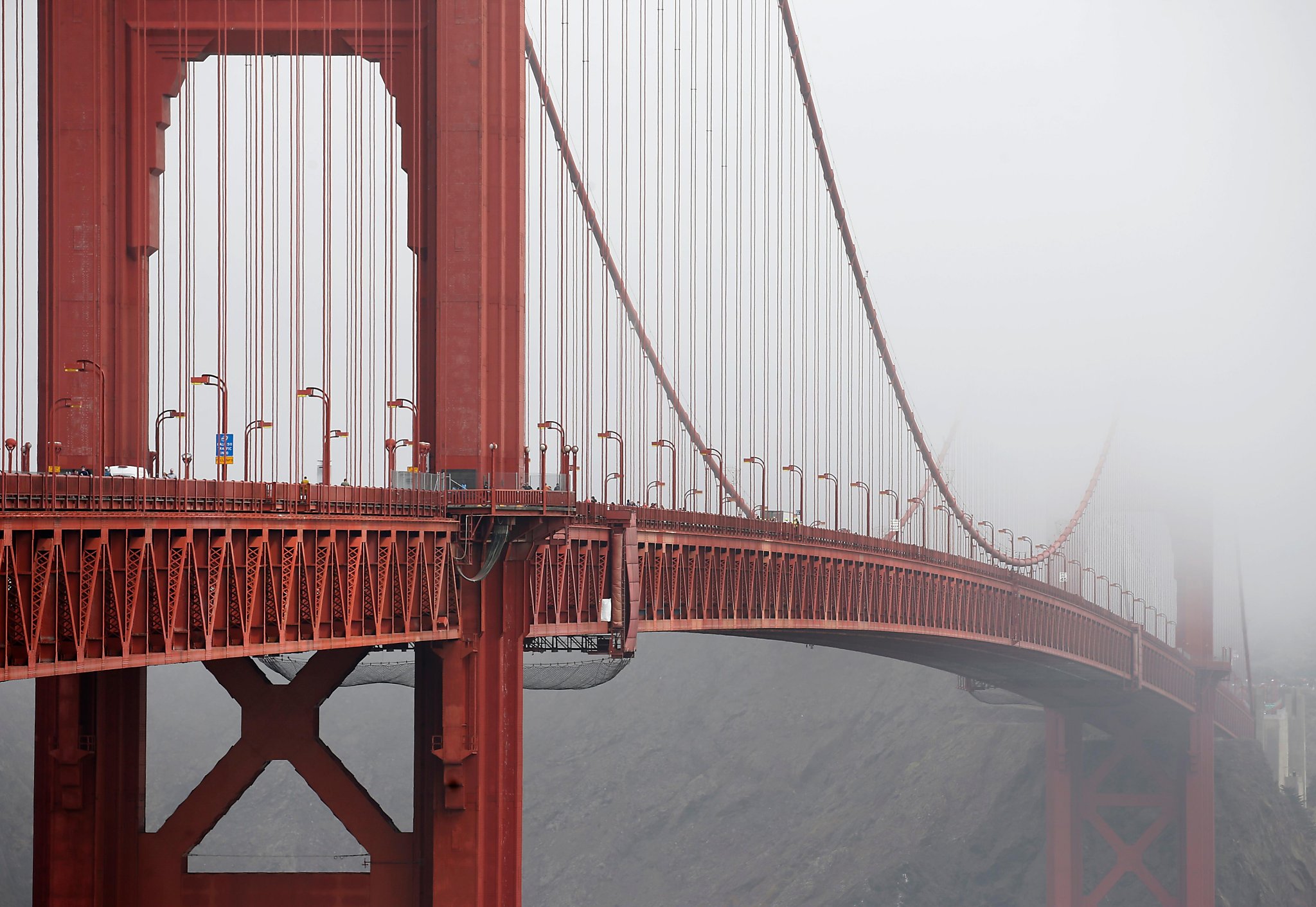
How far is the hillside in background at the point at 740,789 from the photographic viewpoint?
81.1m

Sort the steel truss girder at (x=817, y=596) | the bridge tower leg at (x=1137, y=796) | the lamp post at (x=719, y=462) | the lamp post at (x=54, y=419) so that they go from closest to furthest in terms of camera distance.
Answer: the lamp post at (x=54, y=419)
the steel truss girder at (x=817, y=596)
the lamp post at (x=719, y=462)
the bridge tower leg at (x=1137, y=796)

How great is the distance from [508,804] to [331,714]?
93688 mm

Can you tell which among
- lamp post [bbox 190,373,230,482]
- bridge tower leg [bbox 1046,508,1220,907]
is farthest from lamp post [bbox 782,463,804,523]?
bridge tower leg [bbox 1046,508,1220,907]

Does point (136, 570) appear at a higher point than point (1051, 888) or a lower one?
higher

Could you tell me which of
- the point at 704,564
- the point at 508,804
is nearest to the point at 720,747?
the point at 704,564

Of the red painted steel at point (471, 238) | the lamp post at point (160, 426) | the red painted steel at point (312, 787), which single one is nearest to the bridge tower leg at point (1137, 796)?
the red painted steel at point (312, 787)

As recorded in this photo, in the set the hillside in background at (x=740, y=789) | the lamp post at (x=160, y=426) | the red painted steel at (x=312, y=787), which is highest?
the lamp post at (x=160, y=426)

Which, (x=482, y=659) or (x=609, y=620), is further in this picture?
(x=609, y=620)

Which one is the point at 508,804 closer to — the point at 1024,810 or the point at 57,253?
the point at 57,253

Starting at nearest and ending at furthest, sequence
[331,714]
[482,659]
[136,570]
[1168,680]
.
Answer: [136,570] → [482,659] → [1168,680] → [331,714]

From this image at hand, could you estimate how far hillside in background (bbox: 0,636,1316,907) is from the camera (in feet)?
266

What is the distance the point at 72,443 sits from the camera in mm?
25031

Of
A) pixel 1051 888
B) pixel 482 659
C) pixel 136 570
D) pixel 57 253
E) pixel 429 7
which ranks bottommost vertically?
pixel 1051 888

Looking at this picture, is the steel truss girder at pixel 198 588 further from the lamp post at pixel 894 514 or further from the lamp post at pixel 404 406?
the lamp post at pixel 894 514
